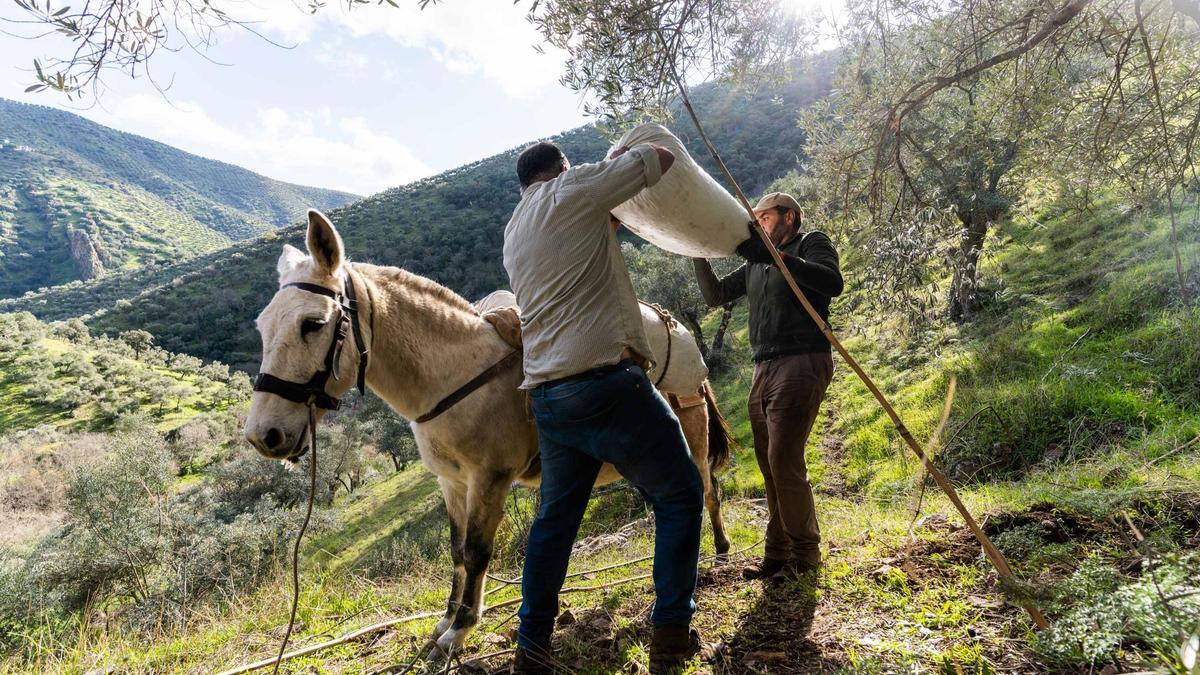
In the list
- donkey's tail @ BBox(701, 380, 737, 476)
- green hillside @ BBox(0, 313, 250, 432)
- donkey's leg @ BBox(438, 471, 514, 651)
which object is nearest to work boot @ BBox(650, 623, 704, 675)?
donkey's leg @ BBox(438, 471, 514, 651)

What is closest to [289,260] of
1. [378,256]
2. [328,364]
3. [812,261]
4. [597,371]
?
[328,364]

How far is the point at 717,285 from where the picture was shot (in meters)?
4.56

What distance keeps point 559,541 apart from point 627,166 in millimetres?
2053

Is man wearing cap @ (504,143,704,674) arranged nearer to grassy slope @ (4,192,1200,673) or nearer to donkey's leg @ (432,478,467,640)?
grassy slope @ (4,192,1200,673)

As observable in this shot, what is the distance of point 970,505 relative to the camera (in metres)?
4.52

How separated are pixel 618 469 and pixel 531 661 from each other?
121 cm

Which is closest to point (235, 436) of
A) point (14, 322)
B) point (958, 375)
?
point (14, 322)

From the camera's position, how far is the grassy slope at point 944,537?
9.87 ft

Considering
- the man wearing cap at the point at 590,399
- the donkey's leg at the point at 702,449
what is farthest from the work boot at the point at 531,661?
the donkey's leg at the point at 702,449

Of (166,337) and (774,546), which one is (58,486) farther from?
(774,546)

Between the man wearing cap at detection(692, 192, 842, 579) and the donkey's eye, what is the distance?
105 inches

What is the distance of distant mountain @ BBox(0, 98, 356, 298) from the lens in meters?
103

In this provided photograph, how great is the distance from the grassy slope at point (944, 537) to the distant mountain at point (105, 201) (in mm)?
123148

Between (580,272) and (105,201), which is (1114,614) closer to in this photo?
(580,272)
